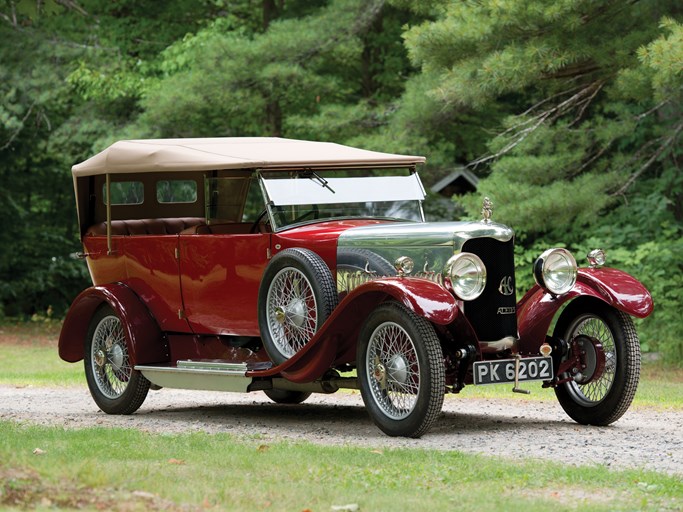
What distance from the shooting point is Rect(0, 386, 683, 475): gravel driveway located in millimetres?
7840

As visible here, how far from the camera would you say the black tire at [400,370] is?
316 inches

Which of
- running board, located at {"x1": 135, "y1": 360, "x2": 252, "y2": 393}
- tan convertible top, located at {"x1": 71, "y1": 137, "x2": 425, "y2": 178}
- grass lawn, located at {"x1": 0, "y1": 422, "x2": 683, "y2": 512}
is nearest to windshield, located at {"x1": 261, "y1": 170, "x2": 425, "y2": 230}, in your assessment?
tan convertible top, located at {"x1": 71, "y1": 137, "x2": 425, "y2": 178}

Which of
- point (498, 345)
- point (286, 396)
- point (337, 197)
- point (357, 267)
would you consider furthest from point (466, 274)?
point (286, 396)

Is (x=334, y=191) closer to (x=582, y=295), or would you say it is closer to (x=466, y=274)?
(x=466, y=274)

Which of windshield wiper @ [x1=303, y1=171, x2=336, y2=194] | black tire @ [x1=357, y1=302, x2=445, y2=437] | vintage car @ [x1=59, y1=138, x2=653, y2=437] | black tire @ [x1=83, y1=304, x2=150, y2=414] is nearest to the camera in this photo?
black tire @ [x1=357, y1=302, x2=445, y2=437]

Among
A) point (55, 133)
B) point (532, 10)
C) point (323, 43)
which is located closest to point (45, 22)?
point (55, 133)

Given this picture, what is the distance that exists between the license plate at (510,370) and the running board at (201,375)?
1.93m

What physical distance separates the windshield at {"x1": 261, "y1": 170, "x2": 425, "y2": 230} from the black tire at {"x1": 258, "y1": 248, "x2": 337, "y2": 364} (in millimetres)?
590

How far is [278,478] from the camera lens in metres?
6.59

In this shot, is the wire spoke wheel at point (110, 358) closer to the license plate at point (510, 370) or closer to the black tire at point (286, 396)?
the black tire at point (286, 396)

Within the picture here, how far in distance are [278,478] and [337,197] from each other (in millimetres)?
3601

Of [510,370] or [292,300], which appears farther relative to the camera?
[292,300]

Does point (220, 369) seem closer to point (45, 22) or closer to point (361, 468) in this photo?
point (361, 468)

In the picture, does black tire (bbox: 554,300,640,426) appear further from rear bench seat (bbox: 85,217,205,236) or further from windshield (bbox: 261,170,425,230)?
rear bench seat (bbox: 85,217,205,236)
